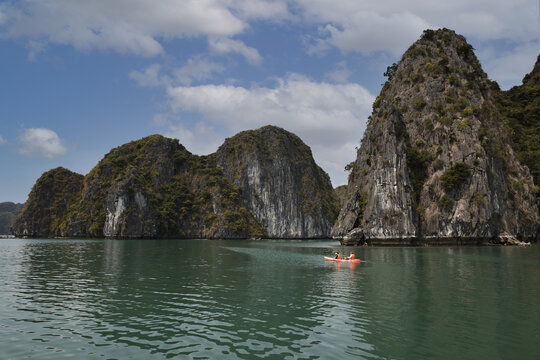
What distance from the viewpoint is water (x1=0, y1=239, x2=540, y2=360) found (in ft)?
40.8

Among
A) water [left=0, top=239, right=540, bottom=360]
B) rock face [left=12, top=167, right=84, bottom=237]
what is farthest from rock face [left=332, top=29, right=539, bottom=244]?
rock face [left=12, top=167, right=84, bottom=237]

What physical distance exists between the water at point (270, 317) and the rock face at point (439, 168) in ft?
170

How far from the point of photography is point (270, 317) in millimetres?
16953

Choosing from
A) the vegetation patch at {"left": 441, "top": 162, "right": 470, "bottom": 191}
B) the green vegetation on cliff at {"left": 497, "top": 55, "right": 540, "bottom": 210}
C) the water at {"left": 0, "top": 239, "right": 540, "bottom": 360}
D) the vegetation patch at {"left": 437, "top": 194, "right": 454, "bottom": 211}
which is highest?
the green vegetation on cliff at {"left": 497, "top": 55, "right": 540, "bottom": 210}

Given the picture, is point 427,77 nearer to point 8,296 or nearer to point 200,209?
point 8,296

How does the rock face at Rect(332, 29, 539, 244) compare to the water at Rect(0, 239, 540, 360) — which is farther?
the rock face at Rect(332, 29, 539, 244)

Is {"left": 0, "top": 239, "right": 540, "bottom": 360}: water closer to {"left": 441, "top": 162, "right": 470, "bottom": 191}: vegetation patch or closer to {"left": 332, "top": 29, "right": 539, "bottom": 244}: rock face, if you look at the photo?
{"left": 332, "top": 29, "right": 539, "bottom": 244}: rock face

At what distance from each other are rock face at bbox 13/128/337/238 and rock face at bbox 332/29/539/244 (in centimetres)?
9394

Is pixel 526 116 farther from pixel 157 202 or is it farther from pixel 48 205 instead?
pixel 48 205

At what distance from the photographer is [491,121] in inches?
3656

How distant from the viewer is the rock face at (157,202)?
154 m

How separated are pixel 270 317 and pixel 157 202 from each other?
160497mm

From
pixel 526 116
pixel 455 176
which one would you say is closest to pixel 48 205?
pixel 455 176

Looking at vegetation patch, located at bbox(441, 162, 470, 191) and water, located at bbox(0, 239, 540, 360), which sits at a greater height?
vegetation patch, located at bbox(441, 162, 470, 191)
